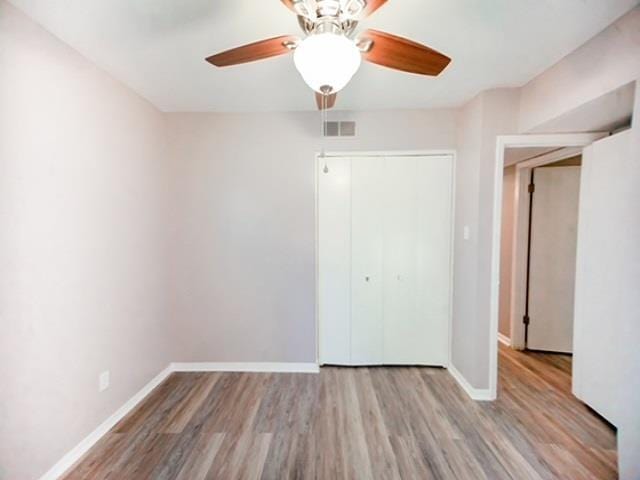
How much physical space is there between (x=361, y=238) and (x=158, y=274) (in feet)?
6.22

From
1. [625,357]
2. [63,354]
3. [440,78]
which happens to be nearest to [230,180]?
[63,354]

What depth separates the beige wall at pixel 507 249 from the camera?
135 inches

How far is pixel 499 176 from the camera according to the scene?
2.30 metres

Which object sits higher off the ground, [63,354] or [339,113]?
[339,113]

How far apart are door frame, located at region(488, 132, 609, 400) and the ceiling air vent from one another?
1.20 meters

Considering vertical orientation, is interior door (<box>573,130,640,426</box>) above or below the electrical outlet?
above

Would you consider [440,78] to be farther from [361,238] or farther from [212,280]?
[212,280]

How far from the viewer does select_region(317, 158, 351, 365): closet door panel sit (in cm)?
279

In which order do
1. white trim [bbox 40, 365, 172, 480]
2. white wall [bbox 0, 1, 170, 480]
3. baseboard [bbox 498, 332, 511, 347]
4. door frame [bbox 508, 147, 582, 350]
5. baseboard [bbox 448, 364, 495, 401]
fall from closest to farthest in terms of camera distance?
white wall [bbox 0, 1, 170, 480] → white trim [bbox 40, 365, 172, 480] → baseboard [bbox 448, 364, 495, 401] → door frame [bbox 508, 147, 582, 350] → baseboard [bbox 498, 332, 511, 347]

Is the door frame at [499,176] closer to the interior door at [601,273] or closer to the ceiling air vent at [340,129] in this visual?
the interior door at [601,273]

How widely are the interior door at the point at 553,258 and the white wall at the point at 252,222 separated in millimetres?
1368

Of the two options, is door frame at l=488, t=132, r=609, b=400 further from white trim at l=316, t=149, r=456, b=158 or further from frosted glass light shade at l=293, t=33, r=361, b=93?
frosted glass light shade at l=293, t=33, r=361, b=93

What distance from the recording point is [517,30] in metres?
1.59

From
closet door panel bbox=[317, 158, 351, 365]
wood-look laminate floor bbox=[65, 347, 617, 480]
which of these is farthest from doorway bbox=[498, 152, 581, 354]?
closet door panel bbox=[317, 158, 351, 365]
